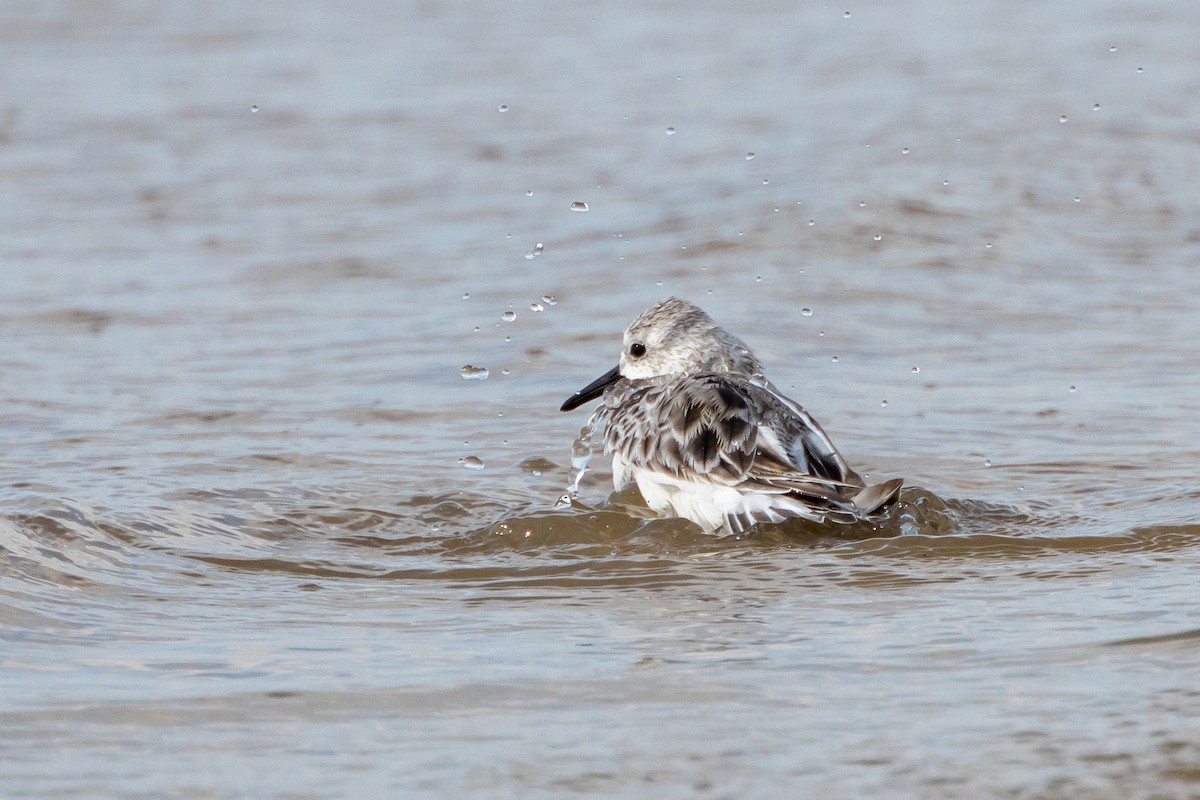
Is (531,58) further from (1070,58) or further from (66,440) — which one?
(66,440)

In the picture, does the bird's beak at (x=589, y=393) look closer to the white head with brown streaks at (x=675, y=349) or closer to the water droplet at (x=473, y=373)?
the white head with brown streaks at (x=675, y=349)

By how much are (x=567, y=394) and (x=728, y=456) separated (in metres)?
1.66

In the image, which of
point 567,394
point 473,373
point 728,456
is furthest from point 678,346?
point 728,456

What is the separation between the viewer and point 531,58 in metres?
12.5

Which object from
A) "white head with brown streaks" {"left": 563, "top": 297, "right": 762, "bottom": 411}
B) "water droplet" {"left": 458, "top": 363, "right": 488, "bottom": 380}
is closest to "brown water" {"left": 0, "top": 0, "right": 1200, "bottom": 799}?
"water droplet" {"left": 458, "top": 363, "right": 488, "bottom": 380}

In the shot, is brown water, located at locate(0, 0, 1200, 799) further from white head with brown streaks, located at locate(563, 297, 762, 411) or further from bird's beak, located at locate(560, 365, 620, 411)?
white head with brown streaks, located at locate(563, 297, 762, 411)

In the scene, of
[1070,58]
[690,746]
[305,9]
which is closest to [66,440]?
[690,746]

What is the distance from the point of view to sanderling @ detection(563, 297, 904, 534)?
14.9 feet

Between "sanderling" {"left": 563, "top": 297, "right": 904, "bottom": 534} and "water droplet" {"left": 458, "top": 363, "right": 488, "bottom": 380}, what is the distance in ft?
2.62

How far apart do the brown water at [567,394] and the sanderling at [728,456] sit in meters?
0.11

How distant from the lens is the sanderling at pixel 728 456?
14.9 feet

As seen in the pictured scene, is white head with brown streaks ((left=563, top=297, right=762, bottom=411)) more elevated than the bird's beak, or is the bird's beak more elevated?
white head with brown streaks ((left=563, top=297, right=762, bottom=411))

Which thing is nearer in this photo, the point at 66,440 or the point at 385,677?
the point at 385,677

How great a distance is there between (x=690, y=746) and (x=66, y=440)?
10.3ft
